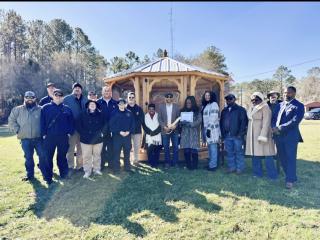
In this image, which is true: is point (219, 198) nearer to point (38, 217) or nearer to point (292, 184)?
point (292, 184)

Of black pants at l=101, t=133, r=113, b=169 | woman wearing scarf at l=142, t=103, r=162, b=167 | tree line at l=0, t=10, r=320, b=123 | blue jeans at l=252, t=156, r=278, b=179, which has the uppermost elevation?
tree line at l=0, t=10, r=320, b=123

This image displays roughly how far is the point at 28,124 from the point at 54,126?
583 millimetres

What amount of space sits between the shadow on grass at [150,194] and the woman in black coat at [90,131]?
0.48 meters

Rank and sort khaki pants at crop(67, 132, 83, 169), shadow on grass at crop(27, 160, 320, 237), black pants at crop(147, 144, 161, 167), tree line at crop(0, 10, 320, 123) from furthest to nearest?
1. tree line at crop(0, 10, 320, 123)
2. black pants at crop(147, 144, 161, 167)
3. khaki pants at crop(67, 132, 83, 169)
4. shadow on grass at crop(27, 160, 320, 237)

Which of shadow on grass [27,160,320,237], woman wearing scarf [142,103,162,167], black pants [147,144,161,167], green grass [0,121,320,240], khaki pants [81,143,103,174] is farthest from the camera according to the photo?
black pants [147,144,161,167]

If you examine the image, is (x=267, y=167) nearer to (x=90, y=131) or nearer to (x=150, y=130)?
(x=150, y=130)

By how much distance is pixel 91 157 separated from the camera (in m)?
6.03

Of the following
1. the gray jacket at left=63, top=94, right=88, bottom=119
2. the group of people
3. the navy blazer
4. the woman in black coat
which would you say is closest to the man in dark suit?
the group of people

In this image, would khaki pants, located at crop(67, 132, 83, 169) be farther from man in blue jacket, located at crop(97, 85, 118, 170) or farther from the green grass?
man in blue jacket, located at crop(97, 85, 118, 170)

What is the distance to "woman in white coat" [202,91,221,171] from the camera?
6215 millimetres

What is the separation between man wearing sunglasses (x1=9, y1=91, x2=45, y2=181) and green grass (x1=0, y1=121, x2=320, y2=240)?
0.79 m

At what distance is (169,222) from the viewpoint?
3857 millimetres

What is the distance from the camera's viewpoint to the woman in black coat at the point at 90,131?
5.73 metres

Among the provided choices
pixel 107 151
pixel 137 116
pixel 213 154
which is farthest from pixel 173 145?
pixel 107 151
